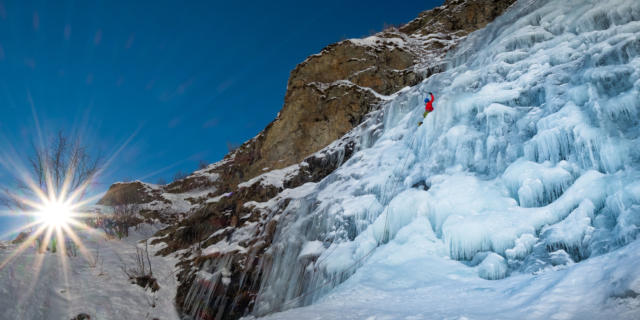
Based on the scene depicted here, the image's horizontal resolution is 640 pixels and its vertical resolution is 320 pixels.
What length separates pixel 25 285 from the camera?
9.70m

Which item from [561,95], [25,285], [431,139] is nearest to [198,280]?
[25,285]

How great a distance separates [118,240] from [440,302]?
23497 mm

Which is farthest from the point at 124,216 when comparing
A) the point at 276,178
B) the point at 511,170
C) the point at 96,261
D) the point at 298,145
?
the point at 511,170

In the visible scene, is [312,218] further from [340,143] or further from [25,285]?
[25,285]

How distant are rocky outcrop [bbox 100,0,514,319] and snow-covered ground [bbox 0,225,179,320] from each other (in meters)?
1.22

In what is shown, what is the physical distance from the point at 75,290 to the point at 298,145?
37.7ft

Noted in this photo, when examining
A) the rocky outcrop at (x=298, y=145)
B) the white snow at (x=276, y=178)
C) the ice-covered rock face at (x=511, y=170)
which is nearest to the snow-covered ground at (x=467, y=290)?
the ice-covered rock face at (x=511, y=170)

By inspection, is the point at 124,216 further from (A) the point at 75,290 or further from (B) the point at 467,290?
(B) the point at 467,290

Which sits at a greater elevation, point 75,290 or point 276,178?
point 276,178

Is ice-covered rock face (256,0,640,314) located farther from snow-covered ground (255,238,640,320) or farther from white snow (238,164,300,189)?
white snow (238,164,300,189)

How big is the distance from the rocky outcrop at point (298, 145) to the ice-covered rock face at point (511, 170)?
2.98 metres

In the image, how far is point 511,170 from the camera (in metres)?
5.49

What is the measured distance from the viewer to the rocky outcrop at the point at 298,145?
477 inches

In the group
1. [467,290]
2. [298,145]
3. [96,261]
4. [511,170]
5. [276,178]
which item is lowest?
[467,290]
